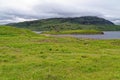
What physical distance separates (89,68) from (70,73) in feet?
10.5

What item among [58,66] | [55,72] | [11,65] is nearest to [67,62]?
[58,66]

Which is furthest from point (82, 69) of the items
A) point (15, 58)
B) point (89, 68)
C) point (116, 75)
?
point (15, 58)

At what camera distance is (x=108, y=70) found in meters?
24.3

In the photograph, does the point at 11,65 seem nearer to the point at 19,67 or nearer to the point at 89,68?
the point at 19,67

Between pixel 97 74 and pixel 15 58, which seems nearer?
pixel 97 74

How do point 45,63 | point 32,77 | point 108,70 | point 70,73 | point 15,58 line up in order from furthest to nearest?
1. point 15,58
2. point 45,63
3. point 108,70
4. point 70,73
5. point 32,77

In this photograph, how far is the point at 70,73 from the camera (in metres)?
22.6

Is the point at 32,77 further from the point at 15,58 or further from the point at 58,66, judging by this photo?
the point at 15,58

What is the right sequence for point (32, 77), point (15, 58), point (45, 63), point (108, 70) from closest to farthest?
point (32, 77), point (108, 70), point (45, 63), point (15, 58)

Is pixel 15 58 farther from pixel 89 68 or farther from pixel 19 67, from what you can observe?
pixel 89 68

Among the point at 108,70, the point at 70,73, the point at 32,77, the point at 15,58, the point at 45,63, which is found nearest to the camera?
the point at 32,77

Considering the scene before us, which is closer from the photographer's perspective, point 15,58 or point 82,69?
point 82,69

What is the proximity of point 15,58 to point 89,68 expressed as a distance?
34.7ft

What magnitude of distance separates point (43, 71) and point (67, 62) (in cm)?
489
